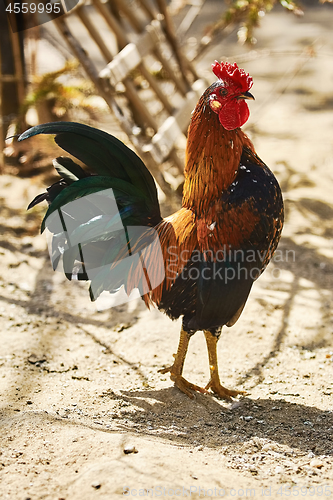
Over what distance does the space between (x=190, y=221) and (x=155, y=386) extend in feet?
4.27

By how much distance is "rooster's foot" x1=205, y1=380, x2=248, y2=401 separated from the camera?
11.3 feet

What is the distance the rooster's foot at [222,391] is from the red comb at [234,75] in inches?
81.3

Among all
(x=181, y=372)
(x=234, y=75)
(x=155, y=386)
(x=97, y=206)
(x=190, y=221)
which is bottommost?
(x=155, y=386)

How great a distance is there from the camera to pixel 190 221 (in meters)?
3.20

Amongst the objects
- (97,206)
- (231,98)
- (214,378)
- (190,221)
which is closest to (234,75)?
(231,98)

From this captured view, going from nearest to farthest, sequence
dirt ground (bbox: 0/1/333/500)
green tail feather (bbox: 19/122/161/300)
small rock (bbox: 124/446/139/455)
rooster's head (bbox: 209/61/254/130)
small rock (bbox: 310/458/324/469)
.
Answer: dirt ground (bbox: 0/1/333/500)
small rock (bbox: 124/446/139/455)
small rock (bbox: 310/458/324/469)
rooster's head (bbox: 209/61/254/130)
green tail feather (bbox: 19/122/161/300)

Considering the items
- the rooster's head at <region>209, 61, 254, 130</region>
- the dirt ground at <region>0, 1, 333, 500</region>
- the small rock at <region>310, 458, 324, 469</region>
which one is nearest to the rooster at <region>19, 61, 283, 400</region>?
the rooster's head at <region>209, 61, 254, 130</region>

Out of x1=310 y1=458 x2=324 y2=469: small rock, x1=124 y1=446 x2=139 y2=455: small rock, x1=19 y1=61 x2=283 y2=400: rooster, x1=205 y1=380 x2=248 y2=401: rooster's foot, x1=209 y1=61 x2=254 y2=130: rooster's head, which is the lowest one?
x1=205 y1=380 x2=248 y2=401: rooster's foot

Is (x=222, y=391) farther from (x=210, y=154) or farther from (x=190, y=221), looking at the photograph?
(x=210, y=154)

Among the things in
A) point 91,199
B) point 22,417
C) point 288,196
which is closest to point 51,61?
point 288,196

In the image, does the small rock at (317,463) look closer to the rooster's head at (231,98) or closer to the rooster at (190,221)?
the rooster at (190,221)

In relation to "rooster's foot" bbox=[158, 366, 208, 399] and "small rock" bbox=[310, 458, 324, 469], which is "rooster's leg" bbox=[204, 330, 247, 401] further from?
"small rock" bbox=[310, 458, 324, 469]

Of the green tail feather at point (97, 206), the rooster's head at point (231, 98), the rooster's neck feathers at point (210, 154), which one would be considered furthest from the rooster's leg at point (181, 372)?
the rooster's head at point (231, 98)

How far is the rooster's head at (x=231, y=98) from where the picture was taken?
9.50ft
